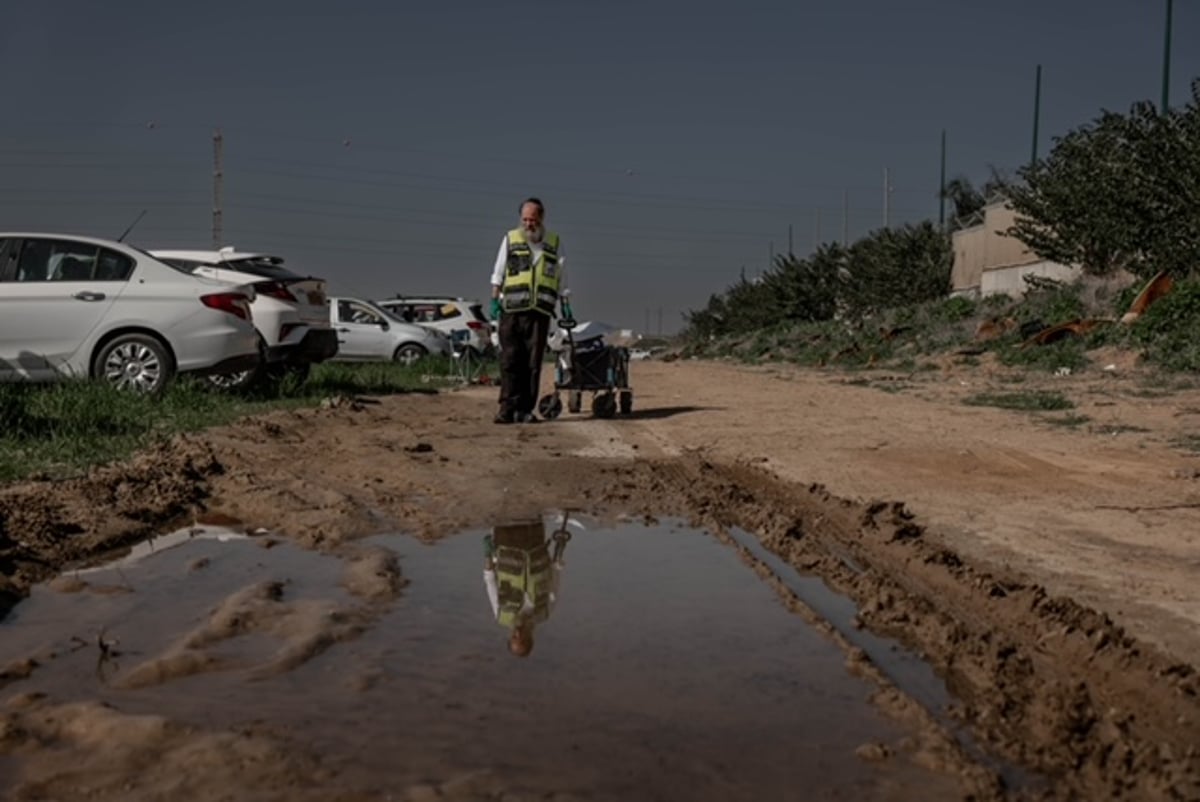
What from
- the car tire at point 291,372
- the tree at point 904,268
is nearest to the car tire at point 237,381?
the car tire at point 291,372

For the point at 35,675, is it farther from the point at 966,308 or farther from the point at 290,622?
the point at 966,308

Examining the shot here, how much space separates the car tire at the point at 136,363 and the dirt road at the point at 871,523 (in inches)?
62.5

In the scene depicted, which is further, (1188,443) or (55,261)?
(55,261)

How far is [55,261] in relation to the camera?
39.4ft

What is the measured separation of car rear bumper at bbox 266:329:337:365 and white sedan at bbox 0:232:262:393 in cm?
204

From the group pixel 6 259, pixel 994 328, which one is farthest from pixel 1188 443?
pixel 994 328

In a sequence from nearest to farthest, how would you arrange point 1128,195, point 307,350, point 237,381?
1. point 237,381
2. point 307,350
3. point 1128,195

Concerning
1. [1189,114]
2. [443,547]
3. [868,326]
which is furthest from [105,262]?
[868,326]

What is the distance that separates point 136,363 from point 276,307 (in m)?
2.60

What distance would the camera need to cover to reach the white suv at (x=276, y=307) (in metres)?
14.4

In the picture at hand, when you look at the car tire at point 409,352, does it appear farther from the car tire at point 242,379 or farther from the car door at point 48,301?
the car door at point 48,301

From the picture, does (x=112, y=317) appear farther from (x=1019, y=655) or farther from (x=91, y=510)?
(x=1019, y=655)

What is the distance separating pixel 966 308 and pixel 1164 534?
25.7 metres

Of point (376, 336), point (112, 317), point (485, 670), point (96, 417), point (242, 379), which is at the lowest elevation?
point (485, 670)
